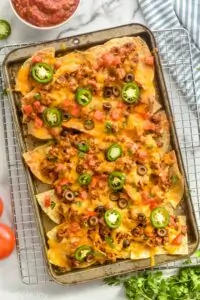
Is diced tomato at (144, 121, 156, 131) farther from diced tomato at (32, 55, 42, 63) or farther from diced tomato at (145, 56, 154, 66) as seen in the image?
diced tomato at (32, 55, 42, 63)

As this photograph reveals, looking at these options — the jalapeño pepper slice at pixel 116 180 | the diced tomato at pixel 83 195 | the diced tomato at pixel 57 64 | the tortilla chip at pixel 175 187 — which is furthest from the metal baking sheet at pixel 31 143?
the jalapeño pepper slice at pixel 116 180

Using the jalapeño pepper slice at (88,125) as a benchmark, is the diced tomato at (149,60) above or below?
above

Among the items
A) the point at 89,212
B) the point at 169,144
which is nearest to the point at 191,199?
the point at 169,144

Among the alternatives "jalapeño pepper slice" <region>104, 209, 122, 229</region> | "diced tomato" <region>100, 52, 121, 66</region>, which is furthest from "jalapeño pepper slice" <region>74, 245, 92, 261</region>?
"diced tomato" <region>100, 52, 121, 66</region>

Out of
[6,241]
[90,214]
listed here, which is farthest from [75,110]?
[6,241]

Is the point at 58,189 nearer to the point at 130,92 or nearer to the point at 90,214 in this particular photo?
the point at 90,214

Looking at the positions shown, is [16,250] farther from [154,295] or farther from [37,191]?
[154,295]

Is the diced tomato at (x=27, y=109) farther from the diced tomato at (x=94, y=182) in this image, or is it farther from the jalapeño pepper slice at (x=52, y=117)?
the diced tomato at (x=94, y=182)
